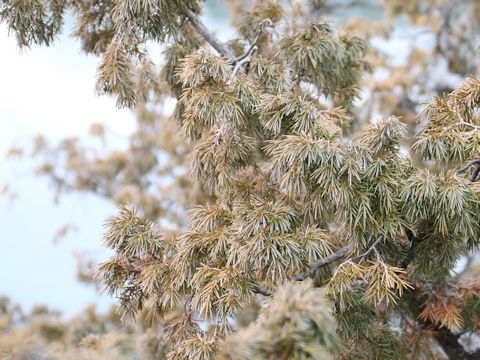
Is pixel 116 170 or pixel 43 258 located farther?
pixel 43 258

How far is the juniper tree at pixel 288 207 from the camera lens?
1034 mm

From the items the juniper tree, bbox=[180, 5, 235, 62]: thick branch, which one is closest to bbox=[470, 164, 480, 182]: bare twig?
the juniper tree

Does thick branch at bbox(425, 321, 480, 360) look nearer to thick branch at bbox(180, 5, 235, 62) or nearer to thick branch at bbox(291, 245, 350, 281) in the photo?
thick branch at bbox(291, 245, 350, 281)

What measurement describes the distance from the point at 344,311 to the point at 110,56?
1011mm

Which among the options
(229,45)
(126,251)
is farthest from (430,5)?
(126,251)

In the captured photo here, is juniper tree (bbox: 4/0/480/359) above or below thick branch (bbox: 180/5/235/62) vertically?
below

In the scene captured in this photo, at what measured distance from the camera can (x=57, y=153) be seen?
3.76 metres

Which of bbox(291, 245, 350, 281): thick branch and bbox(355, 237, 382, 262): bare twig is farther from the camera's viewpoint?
bbox(291, 245, 350, 281): thick branch

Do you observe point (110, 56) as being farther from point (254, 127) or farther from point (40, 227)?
point (40, 227)

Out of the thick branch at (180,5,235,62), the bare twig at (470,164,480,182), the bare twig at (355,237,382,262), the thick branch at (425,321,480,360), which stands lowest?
the thick branch at (425,321,480,360)

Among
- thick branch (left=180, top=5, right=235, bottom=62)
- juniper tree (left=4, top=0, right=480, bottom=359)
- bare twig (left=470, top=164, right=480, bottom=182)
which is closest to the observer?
juniper tree (left=4, top=0, right=480, bottom=359)

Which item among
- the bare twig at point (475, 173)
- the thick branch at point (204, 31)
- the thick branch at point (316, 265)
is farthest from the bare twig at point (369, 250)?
the thick branch at point (204, 31)

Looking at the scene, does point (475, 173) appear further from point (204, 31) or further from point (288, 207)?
point (204, 31)

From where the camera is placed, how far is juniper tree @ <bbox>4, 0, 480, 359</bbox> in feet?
3.39
